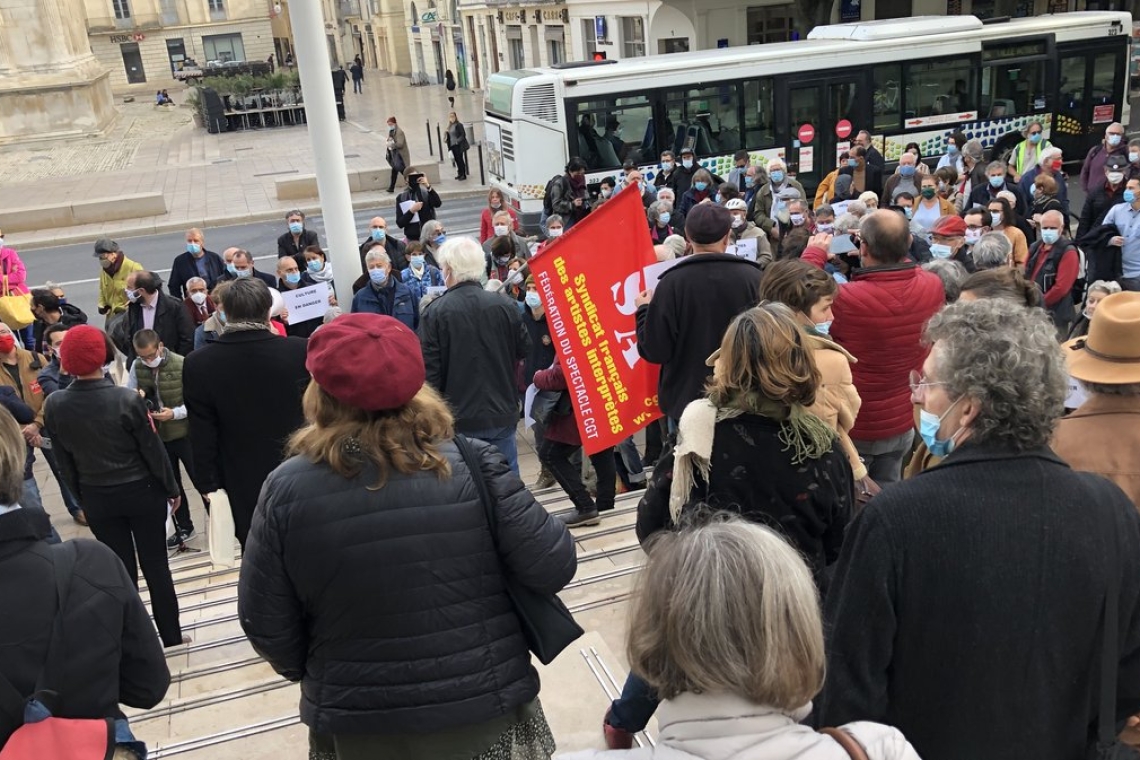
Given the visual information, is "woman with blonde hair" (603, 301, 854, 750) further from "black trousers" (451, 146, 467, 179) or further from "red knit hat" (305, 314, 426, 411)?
"black trousers" (451, 146, 467, 179)

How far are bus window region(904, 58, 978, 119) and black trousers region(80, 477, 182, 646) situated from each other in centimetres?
1467

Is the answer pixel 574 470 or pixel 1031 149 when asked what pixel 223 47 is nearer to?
pixel 1031 149

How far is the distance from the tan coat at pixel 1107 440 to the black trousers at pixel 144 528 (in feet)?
14.0

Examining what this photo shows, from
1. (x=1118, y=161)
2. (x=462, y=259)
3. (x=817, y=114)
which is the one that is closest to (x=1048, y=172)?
(x=1118, y=161)

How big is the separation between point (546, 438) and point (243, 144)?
31.1m

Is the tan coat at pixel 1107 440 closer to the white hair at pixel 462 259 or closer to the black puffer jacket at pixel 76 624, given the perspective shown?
the black puffer jacket at pixel 76 624

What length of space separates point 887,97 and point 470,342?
13.3 meters

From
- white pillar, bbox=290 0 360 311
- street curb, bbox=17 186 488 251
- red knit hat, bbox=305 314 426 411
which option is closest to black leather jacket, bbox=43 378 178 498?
white pillar, bbox=290 0 360 311

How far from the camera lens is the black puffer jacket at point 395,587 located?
2.42m

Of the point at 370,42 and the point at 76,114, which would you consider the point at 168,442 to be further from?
the point at 370,42

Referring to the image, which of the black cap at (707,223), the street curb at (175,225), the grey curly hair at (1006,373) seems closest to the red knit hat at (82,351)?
the black cap at (707,223)

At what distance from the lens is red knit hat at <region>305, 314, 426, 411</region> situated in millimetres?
2416

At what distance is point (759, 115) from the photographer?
1588cm

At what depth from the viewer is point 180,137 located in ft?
123
